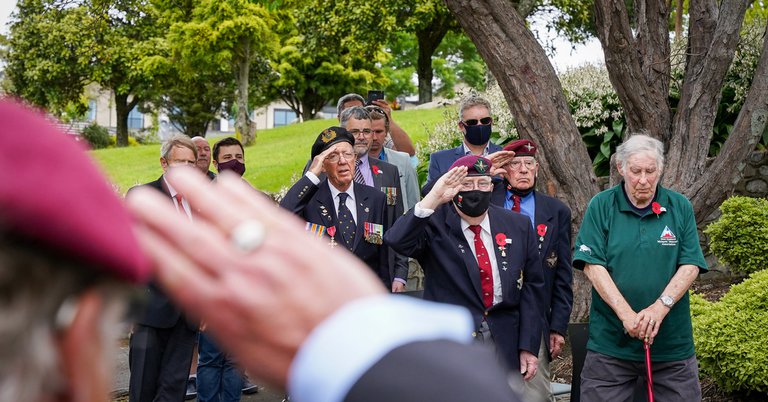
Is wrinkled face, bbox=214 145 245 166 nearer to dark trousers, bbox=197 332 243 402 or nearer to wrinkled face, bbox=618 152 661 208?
dark trousers, bbox=197 332 243 402

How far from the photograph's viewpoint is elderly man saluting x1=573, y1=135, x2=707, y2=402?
561cm

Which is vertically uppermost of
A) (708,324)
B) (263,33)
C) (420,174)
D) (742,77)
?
(263,33)

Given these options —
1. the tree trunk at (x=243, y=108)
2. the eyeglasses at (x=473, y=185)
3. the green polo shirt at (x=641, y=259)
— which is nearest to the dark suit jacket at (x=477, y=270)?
the eyeglasses at (x=473, y=185)

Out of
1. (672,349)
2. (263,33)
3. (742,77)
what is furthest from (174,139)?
(263,33)

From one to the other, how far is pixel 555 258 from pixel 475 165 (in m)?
1.28

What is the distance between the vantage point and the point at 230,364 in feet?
23.8

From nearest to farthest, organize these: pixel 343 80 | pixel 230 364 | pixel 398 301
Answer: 1. pixel 398 301
2. pixel 230 364
3. pixel 343 80

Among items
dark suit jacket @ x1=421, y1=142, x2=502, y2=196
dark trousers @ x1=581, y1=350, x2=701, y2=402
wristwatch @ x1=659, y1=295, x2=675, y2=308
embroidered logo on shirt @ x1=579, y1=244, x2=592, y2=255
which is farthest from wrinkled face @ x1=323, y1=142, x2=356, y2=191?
wristwatch @ x1=659, y1=295, x2=675, y2=308

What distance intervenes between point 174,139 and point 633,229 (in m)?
3.42

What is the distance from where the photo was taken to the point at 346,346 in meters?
0.86

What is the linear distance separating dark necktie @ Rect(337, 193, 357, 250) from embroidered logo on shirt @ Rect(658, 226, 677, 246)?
84.9 inches

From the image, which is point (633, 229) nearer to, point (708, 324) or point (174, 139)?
point (708, 324)

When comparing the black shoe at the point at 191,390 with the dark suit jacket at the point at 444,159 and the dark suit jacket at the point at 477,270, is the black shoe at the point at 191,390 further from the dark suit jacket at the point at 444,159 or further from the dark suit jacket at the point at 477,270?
the dark suit jacket at the point at 477,270

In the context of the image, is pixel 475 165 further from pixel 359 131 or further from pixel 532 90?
pixel 532 90
